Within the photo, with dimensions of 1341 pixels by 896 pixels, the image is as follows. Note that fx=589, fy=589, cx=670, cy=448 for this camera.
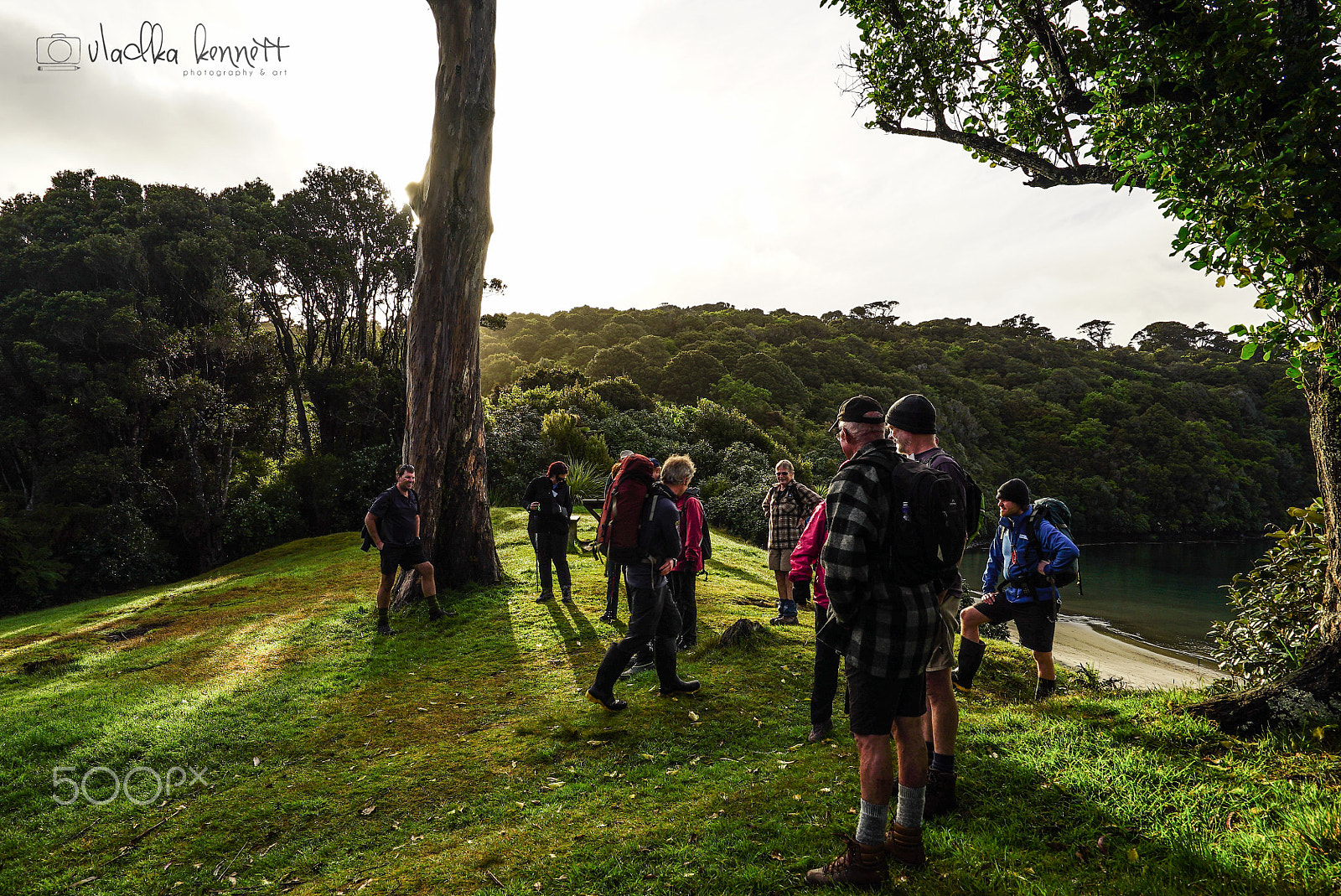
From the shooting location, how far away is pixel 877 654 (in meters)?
2.75

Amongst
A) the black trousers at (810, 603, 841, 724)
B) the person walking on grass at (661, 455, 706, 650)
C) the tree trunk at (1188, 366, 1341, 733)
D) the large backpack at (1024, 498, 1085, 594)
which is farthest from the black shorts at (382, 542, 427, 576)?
the tree trunk at (1188, 366, 1341, 733)

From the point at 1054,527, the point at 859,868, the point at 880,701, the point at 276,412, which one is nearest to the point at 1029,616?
the point at 1054,527

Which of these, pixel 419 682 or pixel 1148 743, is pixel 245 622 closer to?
pixel 419 682

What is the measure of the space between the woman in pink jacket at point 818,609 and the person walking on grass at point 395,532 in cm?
558

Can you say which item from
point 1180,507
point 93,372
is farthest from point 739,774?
point 1180,507

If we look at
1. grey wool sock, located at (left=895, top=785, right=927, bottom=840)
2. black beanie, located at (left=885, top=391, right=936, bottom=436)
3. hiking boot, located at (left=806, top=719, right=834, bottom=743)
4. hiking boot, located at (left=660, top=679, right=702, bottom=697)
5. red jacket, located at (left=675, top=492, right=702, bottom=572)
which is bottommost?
hiking boot, located at (left=660, top=679, right=702, bottom=697)

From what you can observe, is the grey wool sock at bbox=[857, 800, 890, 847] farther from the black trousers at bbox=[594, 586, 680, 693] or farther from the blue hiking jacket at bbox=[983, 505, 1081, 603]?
the blue hiking jacket at bbox=[983, 505, 1081, 603]

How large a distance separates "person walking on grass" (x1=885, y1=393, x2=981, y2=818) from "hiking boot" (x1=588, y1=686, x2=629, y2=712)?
2.62m

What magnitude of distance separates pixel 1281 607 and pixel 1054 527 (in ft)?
6.51

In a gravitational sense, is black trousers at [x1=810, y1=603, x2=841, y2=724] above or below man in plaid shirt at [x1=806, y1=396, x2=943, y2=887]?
below

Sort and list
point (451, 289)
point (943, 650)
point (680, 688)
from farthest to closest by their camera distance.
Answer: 1. point (451, 289)
2. point (680, 688)
3. point (943, 650)

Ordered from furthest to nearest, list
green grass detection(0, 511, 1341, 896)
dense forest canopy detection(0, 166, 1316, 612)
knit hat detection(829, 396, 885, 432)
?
dense forest canopy detection(0, 166, 1316, 612)
knit hat detection(829, 396, 885, 432)
green grass detection(0, 511, 1341, 896)

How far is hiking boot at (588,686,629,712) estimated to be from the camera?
5102 millimetres
